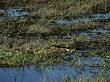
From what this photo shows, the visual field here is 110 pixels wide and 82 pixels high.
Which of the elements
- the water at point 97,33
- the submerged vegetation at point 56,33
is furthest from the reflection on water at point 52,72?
the water at point 97,33

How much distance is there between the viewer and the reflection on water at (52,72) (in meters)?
9.05

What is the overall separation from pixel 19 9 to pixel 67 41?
702 cm

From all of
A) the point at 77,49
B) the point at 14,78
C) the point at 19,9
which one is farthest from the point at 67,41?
the point at 19,9

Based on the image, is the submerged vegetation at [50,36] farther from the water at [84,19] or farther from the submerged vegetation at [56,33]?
the water at [84,19]

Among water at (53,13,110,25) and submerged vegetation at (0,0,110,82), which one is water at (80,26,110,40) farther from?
water at (53,13,110,25)

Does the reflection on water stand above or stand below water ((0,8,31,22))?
above

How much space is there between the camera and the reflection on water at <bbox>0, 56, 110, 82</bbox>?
9.05 m

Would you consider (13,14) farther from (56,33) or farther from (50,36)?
(50,36)

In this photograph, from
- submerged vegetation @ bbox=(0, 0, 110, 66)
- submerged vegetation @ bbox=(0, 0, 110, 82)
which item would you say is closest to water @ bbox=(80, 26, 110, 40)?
submerged vegetation @ bbox=(0, 0, 110, 82)

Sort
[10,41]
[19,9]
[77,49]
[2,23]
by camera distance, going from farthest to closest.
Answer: [19,9] < [2,23] < [10,41] < [77,49]

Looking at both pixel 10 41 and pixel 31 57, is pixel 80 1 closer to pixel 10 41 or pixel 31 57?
pixel 10 41

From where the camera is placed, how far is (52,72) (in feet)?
31.2

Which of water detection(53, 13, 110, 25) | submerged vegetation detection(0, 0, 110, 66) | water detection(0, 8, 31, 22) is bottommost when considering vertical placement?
water detection(0, 8, 31, 22)

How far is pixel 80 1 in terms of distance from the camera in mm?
16953
